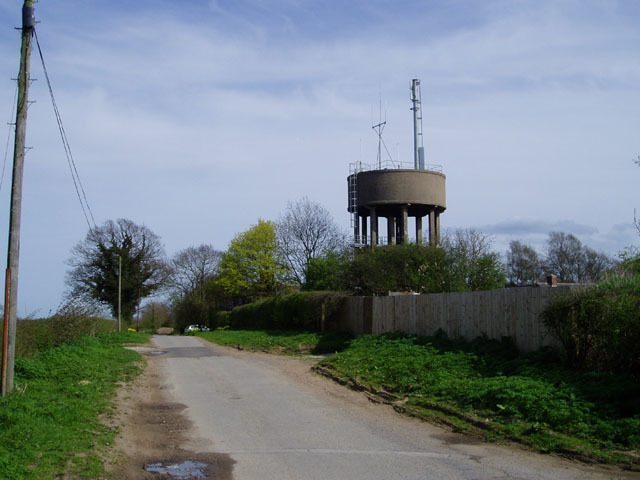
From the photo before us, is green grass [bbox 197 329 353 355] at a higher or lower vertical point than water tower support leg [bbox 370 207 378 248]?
lower

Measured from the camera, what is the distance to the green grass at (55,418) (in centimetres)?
803

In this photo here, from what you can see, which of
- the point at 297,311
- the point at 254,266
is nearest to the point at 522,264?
the point at 254,266

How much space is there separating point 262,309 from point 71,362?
2636cm

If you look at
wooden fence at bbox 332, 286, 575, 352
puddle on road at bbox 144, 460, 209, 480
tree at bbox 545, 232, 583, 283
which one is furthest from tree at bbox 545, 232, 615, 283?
puddle on road at bbox 144, 460, 209, 480

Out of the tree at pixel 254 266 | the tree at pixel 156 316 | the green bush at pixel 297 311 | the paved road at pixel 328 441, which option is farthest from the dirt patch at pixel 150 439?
the tree at pixel 156 316

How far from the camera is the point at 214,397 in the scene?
51.6ft

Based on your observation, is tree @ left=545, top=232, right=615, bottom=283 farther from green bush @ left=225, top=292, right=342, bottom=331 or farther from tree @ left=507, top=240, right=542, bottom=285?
green bush @ left=225, top=292, right=342, bottom=331

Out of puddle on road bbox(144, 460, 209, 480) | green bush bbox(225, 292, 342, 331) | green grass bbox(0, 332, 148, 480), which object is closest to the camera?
green grass bbox(0, 332, 148, 480)

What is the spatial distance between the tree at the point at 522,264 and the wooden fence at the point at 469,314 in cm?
4579

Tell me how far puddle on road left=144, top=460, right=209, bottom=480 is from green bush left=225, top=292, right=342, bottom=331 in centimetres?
2401

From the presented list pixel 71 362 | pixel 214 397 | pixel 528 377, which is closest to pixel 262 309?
pixel 71 362

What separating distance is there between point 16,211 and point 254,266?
173 feet

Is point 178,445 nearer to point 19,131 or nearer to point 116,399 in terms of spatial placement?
point 116,399

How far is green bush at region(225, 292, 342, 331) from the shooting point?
33844 millimetres
